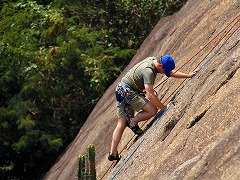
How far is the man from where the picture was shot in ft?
32.7

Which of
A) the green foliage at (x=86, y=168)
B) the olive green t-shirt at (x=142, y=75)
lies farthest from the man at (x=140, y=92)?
the green foliage at (x=86, y=168)

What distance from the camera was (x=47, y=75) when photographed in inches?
874

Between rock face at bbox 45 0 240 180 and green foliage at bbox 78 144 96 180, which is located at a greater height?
rock face at bbox 45 0 240 180

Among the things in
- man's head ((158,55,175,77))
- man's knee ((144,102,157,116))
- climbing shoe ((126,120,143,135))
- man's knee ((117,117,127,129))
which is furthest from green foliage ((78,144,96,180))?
man's head ((158,55,175,77))

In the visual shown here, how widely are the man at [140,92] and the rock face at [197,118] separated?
0.70 ft

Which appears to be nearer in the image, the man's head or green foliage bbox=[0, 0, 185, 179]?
the man's head

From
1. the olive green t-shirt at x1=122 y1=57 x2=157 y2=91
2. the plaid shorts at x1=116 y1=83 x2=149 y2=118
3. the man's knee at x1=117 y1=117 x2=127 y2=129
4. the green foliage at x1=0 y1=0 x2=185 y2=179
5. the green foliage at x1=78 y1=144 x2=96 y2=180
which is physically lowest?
the green foliage at x1=0 y1=0 x2=185 y2=179

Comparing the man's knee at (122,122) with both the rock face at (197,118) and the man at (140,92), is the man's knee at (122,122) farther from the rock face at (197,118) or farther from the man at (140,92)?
the rock face at (197,118)

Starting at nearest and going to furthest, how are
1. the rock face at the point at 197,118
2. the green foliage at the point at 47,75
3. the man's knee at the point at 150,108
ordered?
the rock face at the point at 197,118 < the man's knee at the point at 150,108 < the green foliage at the point at 47,75

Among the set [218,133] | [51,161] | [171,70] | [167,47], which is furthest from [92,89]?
[218,133]

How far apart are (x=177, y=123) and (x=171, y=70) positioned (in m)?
1.19

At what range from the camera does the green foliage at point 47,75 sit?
2150 centimetres

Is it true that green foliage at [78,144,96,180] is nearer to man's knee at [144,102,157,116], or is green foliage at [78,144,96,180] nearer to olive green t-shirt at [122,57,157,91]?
man's knee at [144,102,157,116]

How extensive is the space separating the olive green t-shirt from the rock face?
0.51 metres
